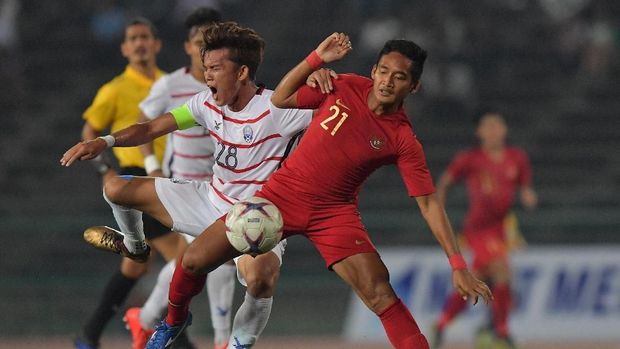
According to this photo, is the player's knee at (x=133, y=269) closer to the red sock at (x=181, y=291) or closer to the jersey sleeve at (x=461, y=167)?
the red sock at (x=181, y=291)

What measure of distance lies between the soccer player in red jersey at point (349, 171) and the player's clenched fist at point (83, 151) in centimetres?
71

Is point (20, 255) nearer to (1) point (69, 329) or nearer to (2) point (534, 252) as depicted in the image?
(1) point (69, 329)

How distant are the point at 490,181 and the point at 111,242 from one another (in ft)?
17.8

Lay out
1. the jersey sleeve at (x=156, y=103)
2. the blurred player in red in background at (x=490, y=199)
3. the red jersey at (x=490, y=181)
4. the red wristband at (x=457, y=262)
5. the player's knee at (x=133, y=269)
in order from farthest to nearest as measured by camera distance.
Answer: the red jersey at (x=490, y=181) < the blurred player in red in background at (x=490, y=199) < the player's knee at (x=133, y=269) < the jersey sleeve at (x=156, y=103) < the red wristband at (x=457, y=262)

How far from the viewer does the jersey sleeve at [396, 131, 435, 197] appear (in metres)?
6.45

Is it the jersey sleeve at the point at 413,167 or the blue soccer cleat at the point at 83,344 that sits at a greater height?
the jersey sleeve at the point at 413,167

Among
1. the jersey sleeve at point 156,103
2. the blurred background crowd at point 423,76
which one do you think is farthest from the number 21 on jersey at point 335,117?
the blurred background crowd at point 423,76

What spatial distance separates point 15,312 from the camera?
1272 centimetres

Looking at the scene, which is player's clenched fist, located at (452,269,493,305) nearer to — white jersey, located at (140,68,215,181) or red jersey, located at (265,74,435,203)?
red jersey, located at (265,74,435,203)

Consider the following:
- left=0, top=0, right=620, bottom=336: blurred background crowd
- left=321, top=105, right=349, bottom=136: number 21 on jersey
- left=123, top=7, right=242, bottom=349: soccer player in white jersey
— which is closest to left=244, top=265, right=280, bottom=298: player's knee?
left=321, top=105, right=349, bottom=136: number 21 on jersey

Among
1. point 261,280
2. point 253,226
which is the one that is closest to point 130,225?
point 261,280

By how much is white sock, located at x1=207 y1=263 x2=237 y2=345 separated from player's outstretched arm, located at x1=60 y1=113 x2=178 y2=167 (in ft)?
5.06

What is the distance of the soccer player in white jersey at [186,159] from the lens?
322 inches

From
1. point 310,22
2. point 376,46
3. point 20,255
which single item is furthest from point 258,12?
point 20,255
